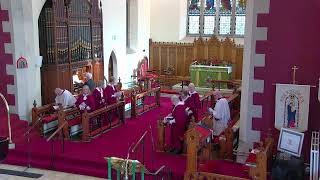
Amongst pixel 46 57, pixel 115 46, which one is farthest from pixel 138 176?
pixel 115 46

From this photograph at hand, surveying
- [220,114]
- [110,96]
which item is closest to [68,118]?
[110,96]

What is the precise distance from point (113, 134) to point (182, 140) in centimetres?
248

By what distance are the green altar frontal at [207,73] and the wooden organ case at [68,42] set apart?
16.0ft

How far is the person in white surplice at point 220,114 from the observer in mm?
10312

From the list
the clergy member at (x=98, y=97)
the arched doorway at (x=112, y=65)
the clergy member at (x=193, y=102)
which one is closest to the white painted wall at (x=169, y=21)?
the arched doorway at (x=112, y=65)

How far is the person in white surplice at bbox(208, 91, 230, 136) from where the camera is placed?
33.8 ft

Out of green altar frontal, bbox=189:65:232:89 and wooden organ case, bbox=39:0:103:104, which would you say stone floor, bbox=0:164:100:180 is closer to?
wooden organ case, bbox=39:0:103:104

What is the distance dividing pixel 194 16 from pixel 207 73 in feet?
12.4

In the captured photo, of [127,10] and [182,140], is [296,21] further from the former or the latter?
[127,10]

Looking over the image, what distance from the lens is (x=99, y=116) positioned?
11.8 meters

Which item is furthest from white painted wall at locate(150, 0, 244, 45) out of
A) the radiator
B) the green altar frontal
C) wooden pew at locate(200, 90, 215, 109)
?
the radiator

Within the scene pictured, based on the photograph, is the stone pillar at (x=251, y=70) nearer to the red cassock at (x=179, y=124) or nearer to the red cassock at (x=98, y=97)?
the red cassock at (x=179, y=124)

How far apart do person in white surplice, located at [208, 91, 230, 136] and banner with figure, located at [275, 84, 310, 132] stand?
241cm

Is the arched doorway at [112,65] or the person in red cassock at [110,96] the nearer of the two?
the person in red cassock at [110,96]
